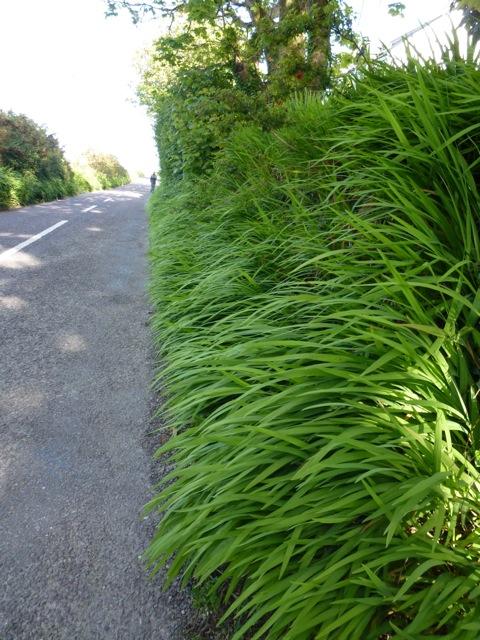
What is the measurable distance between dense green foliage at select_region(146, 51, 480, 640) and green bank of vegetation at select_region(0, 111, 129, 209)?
1075 centimetres

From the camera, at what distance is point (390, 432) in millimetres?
1224

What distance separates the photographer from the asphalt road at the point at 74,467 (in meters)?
1.40

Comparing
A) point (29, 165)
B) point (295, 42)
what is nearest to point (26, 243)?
point (295, 42)

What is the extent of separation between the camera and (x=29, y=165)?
43.9ft

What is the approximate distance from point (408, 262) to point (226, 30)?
5093mm

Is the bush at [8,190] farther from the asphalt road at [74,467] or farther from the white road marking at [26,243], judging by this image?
the asphalt road at [74,467]

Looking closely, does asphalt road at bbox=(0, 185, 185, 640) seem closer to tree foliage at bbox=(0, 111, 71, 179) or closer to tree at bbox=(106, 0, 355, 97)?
tree at bbox=(106, 0, 355, 97)

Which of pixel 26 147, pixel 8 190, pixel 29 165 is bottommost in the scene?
pixel 8 190

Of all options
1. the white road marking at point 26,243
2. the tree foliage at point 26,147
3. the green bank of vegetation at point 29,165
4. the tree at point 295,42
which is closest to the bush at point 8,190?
the green bank of vegetation at point 29,165

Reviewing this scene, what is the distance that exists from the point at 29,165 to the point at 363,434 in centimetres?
1504

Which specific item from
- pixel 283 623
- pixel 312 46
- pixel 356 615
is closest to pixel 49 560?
pixel 283 623

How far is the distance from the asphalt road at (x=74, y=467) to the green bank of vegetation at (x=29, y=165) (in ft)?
26.0

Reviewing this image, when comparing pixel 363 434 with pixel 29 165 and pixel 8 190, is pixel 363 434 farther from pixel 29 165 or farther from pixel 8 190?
pixel 29 165

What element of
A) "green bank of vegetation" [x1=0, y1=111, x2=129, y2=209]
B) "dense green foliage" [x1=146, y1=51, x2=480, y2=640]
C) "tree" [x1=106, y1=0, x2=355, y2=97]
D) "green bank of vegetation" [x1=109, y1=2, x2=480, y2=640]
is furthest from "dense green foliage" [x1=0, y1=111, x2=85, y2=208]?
"dense green foliage" [x1=146, y1=51, x2=480, y2=640]
